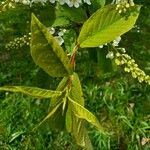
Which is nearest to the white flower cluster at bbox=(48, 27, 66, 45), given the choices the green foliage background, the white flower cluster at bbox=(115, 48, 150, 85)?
the white flower cluster at bbox=(115, 48, 150, 85)

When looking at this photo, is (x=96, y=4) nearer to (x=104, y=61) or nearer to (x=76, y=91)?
(x=104, y=61)

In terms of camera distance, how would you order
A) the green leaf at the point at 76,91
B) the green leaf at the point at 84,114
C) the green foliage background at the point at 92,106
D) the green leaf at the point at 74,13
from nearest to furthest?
the green leaf at the point at 84,114
the green leaf at the point at 76,91
the green leaf at the point at 74,13
the green foliage background at the point at 92,106

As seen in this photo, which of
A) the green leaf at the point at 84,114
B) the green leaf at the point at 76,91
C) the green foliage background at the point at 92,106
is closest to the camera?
the green leaf at the point at 84,114

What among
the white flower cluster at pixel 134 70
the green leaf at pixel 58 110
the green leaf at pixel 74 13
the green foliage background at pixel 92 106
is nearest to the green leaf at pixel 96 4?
the green leaf at pixel 74 13

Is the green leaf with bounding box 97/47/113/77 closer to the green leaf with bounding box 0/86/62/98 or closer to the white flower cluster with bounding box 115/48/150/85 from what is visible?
the white flower cluster with bounding box 115/48/150/85

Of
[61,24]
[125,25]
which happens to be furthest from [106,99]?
[125,25]

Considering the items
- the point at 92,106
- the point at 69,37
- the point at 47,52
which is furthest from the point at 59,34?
the point at 92,106

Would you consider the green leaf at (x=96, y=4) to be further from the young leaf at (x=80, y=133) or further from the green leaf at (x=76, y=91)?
the young leaf at (x=80, y=133)
